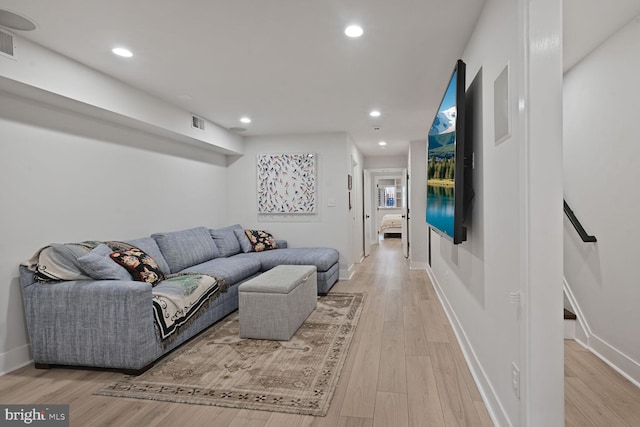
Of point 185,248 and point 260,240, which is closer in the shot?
point 185,248

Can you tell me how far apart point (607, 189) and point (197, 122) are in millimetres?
4288

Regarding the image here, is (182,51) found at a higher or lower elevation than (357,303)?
higher

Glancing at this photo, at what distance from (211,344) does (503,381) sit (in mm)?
2292

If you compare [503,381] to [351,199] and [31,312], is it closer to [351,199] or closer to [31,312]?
[31,312]

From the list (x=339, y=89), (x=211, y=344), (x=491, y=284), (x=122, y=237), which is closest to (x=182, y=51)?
(x=339, y=89)

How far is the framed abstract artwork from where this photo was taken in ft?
19.4

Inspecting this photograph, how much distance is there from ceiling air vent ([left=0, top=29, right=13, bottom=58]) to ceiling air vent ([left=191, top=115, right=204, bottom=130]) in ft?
7.19

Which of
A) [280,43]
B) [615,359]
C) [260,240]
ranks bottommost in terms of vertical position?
[615,359]

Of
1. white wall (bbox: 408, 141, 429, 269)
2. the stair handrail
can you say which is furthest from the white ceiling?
white wall (bbox: 408, 141, 429, 269)

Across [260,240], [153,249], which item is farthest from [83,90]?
[260,240]

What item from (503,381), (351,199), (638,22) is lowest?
(503,381)

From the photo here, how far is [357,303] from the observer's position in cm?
443

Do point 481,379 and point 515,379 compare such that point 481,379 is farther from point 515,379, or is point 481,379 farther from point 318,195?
point 318,195

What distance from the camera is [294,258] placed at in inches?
190
